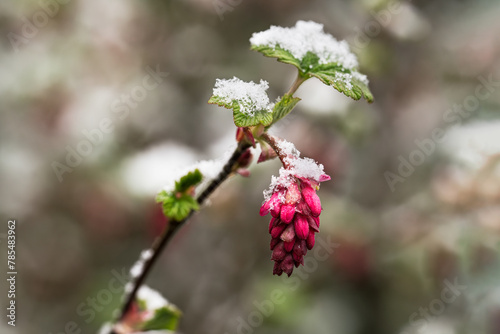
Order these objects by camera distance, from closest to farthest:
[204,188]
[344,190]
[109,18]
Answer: [204,188] → [344,190] → [109,18]

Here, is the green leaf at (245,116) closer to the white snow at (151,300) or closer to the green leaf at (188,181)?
the green leaf at (188,181)

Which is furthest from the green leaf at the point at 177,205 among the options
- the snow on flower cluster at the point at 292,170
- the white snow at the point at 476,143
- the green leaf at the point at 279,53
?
the white snow at the point at 476,143

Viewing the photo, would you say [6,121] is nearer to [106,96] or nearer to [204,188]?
[106,96]

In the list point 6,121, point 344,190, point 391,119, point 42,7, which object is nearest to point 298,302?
Result: point 344,190

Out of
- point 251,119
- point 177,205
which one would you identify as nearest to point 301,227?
point 251,119

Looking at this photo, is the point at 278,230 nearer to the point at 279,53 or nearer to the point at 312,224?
the point at 312,224
